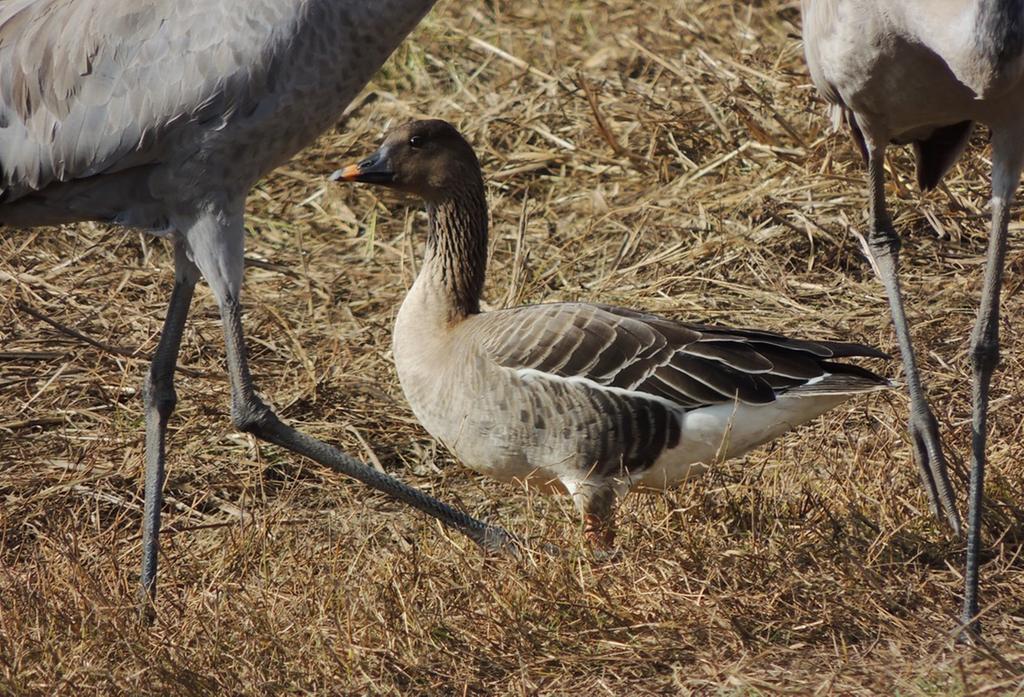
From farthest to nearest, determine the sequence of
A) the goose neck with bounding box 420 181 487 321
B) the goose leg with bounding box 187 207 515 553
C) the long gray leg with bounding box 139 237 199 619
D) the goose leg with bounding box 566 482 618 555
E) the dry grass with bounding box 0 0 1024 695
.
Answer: the goose neck with bounding box 420 181 487 321, the goose leg with bounding box 566 482 618 555, the long gray leg with bounding box 139 237 199 619, the goose leg with bounding box 187 207 515 553, the dry grass with bounding box 0 0 1024 695

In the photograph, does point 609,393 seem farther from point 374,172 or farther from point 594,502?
point 374,172

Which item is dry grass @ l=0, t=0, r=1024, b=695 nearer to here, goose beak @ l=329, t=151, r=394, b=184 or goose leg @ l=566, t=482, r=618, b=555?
goose leg @ l=566, t=482, r=618, b=555

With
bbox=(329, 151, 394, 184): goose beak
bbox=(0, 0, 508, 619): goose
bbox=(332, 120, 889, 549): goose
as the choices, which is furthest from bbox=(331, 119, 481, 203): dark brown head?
bbox=(0, 0, 508, 619): goose

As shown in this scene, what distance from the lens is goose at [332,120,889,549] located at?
4.94 m

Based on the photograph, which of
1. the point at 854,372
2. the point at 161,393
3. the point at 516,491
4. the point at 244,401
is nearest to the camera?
the point at 244,401

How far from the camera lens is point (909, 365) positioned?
4762 mm

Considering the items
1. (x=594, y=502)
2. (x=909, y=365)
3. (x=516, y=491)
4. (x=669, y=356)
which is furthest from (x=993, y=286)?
(x=516, y=491)

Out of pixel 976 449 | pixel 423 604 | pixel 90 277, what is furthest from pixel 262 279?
pixel 976 449

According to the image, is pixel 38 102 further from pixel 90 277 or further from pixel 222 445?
pixel 90 277

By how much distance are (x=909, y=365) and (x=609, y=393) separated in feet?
3.15

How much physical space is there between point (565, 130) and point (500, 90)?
0.64 metres

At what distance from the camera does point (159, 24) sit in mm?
4449

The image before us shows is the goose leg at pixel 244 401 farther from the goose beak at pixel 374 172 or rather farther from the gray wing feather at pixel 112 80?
the goose beak at pixel 374 172

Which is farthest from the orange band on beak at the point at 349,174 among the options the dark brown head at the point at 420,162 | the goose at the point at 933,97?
the goose at the point at 933,97
